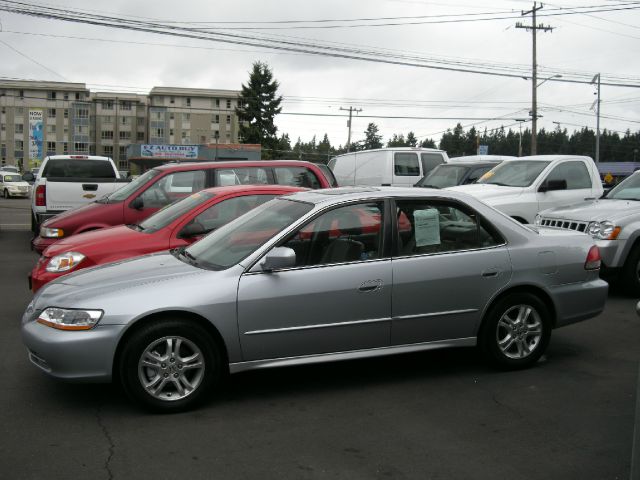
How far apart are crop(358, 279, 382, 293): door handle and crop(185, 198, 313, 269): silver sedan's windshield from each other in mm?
713

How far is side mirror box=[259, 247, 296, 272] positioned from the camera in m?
4.59

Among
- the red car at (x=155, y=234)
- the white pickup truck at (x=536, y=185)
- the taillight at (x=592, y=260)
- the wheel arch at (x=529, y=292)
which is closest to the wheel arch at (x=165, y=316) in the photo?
the wheel arch at (x=529, y=292)

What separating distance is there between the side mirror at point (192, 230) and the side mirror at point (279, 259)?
238 centimetres

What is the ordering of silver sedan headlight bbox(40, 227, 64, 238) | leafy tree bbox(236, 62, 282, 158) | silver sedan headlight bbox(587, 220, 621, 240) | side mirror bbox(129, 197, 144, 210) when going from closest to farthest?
silver sedan headlight bbox(587, 220, 621, 240), silver sedan headlight bbox(40, 227, 64, 238), side mirror bbox(129, 197, 144, 210), leafy tree bbox(236, 62, 282, 158)

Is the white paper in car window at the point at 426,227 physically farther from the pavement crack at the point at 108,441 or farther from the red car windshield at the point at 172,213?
the red car windshield at the point at 172,213

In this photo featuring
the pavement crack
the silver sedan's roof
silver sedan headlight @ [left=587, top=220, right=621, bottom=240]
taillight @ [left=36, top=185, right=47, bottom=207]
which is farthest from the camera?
taillight @ [left=36, top=185, right=47, bottom=207]

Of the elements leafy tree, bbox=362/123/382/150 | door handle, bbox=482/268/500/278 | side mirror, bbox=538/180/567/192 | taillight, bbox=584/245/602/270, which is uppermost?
leafy tree, bbox=362/123/382/150

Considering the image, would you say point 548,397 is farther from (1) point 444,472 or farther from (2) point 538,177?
(2) point 538,177

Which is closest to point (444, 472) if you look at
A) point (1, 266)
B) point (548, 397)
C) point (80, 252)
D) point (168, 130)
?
point (548, 397)

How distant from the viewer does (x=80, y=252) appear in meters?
6.61

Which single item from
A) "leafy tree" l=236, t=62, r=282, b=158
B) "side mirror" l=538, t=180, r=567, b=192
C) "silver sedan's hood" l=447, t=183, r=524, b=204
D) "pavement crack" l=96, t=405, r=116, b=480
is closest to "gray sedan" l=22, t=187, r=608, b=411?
"pavement crack" l=96, t=405, r=116, b=480

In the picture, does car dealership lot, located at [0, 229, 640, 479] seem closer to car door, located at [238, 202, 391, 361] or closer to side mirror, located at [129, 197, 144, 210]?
car door, located at [238, 202, 391, 361]

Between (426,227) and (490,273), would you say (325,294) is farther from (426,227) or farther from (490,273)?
(490,273)

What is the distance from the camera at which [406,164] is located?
56.2 feet
